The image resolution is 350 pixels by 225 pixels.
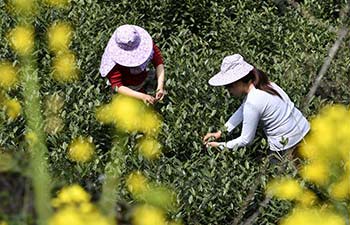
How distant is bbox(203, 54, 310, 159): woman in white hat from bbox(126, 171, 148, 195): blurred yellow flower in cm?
61

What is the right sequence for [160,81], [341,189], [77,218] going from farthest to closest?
1. [160,81]
2. [341,189]
3. [77,218]

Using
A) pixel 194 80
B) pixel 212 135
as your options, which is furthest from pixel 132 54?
pixel 212 135

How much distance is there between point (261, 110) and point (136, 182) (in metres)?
0.90

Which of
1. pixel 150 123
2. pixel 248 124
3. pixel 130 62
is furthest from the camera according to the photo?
pixel 130 62

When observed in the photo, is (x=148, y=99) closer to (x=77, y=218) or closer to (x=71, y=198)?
(x=71, y=198)

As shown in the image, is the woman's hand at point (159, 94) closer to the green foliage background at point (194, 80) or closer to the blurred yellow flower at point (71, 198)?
the green foliage background at point (194, 80)

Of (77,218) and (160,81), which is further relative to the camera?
(160,81)

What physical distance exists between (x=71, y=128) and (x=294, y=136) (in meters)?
1.28

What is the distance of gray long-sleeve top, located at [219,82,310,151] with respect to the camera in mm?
4719

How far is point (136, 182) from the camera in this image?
4.24m

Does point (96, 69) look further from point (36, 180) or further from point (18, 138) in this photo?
point (36, 180)

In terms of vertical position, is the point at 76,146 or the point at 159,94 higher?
the point at 76,146

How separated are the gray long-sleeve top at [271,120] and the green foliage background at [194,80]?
0.29 feet

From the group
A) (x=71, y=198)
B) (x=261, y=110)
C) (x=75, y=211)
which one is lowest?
(x=261, y=110)
